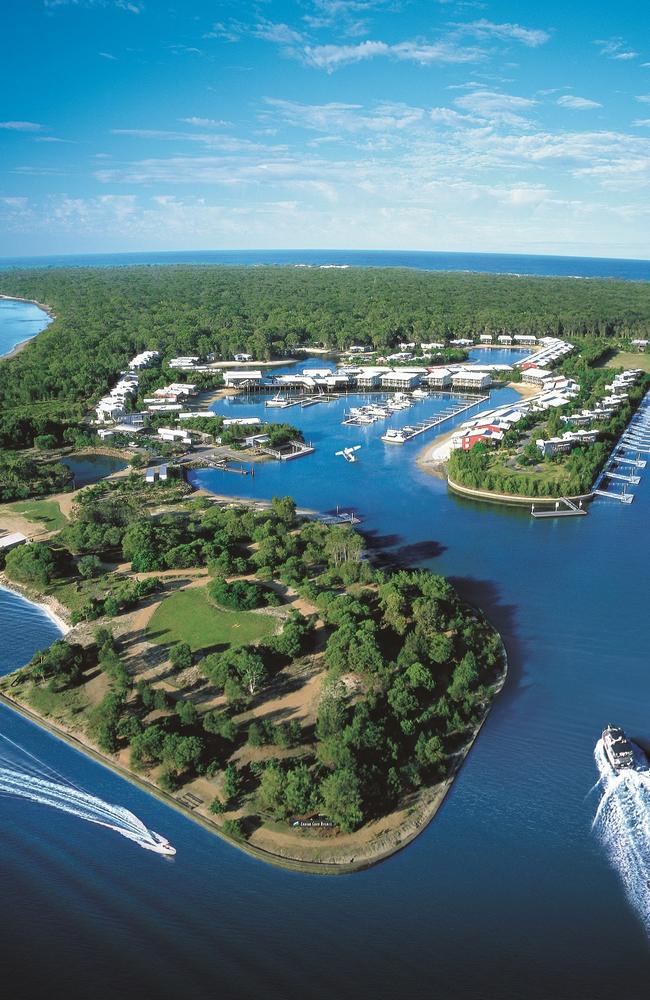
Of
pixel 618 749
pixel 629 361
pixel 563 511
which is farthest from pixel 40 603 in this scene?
pixel 629 361

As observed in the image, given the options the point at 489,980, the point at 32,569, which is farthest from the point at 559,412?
the point at 489,980

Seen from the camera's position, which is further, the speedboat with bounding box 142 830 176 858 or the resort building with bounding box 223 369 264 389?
the resort building with bounding box 223 369 264 389

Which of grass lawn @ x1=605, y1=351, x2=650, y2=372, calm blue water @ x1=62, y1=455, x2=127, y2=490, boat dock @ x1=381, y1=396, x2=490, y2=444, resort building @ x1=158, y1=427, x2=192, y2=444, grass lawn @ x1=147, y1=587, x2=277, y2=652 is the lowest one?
grass lawn @ x1=147, y1=587, x2=277, y2=652

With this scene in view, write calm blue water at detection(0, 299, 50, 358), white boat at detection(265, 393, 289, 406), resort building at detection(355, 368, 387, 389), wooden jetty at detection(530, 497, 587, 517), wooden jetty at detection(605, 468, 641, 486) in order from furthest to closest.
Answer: calm blue water at detection(0, 299, 50, 358) < resort building at detection(355, 368, 387, 389) < white boat at detection(265, 393, 289, 406) < wooden jetty at detection(605, 468, 641, 486) < wooden jetty at detection(530, 497, 587, 517)

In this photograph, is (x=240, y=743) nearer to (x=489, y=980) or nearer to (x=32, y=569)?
(x=489, y=980)

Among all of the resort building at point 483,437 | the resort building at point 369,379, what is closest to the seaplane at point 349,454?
the resort building at point 483,437

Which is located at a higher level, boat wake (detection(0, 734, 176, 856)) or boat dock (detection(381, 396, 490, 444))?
boat dock (detection(381, 396, 490, 444))

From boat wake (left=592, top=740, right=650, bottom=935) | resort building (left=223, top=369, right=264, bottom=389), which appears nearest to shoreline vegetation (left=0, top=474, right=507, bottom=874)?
boat wake (left=592, top=740, right=650, bottom=935)

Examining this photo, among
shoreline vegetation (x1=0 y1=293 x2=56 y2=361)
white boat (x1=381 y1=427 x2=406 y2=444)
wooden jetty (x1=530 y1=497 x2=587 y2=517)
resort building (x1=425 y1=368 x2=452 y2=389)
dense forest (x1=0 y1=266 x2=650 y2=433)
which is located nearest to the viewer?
wooden jetty (x1=530 y1=497 x2=587 y2=517)

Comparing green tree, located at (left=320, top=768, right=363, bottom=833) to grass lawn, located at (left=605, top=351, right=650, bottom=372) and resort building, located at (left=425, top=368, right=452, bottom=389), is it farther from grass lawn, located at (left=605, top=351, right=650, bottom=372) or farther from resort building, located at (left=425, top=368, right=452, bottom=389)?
grass lawn, located at (left=605, top=351, right=650, bottom=372)
